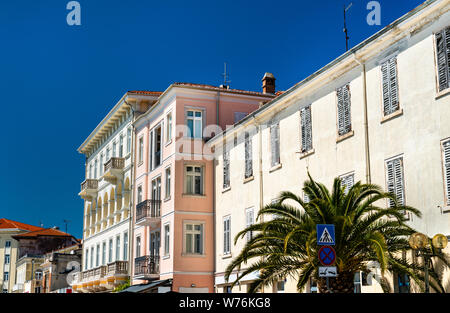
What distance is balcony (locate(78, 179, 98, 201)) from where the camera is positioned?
50562 mm

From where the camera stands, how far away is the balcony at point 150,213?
3456cm

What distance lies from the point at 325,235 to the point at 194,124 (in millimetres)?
20249

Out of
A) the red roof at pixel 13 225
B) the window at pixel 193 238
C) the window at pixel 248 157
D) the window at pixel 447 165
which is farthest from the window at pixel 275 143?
the red roof at pixel 13 225

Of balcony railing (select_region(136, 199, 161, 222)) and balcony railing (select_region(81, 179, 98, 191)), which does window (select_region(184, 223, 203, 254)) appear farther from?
balcony railing (select_region(81, 179, 98, 191))

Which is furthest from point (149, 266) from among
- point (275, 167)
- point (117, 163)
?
point (275, 167)

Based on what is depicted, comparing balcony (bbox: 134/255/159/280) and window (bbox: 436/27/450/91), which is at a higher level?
window (bbox: 436/27/450/91)

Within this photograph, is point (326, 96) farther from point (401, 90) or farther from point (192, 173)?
Answer: point (192, 173)

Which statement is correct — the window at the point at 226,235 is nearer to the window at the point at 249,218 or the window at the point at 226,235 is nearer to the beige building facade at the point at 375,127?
the beige building facade at the point at 375,127

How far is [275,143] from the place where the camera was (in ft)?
88.2

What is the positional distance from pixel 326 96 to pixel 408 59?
16.3 ft

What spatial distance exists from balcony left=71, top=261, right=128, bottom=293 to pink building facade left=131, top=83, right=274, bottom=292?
3.12 m

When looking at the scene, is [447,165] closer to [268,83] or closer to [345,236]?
[345,236]

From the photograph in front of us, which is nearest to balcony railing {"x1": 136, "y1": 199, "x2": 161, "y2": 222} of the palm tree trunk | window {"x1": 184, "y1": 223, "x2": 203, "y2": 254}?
window {"x1": 184, "y1": 223, "x2": 203, "y2": 254}

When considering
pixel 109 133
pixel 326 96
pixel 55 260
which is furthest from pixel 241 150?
pixel 55 260
